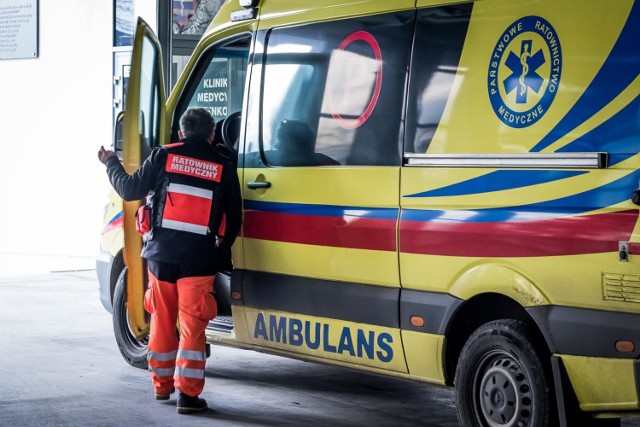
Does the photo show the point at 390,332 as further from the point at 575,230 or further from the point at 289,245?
the point at 575,230

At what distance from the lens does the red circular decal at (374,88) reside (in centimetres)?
606

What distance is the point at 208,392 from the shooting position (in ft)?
23.9

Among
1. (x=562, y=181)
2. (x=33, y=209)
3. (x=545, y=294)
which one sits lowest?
(x=33, y=209)

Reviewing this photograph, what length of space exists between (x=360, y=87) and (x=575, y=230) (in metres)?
1.62

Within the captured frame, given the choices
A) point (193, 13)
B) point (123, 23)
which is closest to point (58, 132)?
point (123, 23)

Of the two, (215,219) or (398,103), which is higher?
(398,103)

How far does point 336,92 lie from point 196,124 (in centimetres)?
95

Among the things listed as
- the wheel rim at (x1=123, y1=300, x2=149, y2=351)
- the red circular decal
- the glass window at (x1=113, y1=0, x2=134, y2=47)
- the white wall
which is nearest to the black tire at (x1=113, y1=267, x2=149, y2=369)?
the wheel rim at (x1=123, y1=300, x2=149, y2=351)

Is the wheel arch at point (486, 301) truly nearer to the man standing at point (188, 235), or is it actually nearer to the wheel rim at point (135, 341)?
the man standing at point (188, 235)

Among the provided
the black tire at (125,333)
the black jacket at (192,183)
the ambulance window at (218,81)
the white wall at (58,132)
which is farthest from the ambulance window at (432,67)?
the white wall at (58,132)

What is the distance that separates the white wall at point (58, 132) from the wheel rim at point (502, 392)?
10528mm

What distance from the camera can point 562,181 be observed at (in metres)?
5.09

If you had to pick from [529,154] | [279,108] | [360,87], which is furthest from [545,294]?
[279,108]

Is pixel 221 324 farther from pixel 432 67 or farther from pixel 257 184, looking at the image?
pixel 432 67
